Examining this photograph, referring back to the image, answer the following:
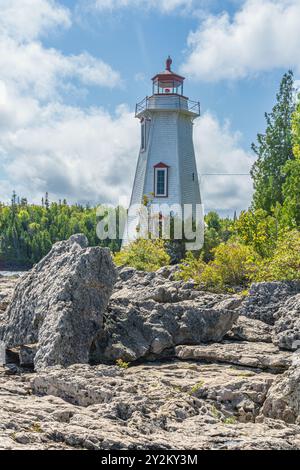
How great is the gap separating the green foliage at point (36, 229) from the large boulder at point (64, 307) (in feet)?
207

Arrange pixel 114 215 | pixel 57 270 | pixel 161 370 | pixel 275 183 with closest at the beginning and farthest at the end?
1. pixel 161 370
2. pixel 57 270
3. pixel 275 183
4. pixel 114 215

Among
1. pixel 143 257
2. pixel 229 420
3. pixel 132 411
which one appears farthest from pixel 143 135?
pixel 132 411

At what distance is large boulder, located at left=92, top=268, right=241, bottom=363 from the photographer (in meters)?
8.85

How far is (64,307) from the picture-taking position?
28.3 feet

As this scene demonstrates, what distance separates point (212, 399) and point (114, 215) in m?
44.3

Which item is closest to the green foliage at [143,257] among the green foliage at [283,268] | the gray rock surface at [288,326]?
the green foliage at [283,268]

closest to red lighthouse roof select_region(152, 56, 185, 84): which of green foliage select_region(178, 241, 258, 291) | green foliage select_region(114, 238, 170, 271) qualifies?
green foliage select_region(114, 238, 170, 271)

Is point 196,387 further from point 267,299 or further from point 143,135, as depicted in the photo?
point 143,135

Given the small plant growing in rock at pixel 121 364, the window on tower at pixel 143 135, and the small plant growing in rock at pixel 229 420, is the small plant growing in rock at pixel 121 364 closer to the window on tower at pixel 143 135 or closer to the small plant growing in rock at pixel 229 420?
the small plant growing in rock at pixel 229 420

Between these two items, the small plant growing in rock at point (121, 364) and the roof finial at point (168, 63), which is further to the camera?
the roof finial at point (168, 63)

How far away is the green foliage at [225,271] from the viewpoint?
1487cm
